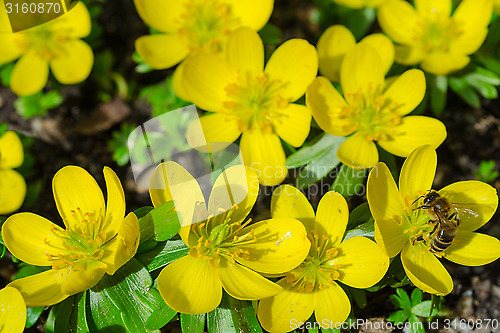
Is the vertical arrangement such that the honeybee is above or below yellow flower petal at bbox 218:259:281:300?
above

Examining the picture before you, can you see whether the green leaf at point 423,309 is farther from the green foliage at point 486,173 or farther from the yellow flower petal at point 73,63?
the yellow flower petal at point 73,63

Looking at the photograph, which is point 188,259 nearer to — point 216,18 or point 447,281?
point 447,281

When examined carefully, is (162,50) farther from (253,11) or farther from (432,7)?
(432,7)

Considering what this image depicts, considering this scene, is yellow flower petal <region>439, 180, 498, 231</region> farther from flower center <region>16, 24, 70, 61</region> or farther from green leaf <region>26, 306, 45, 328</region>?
flower center <region>16, 24, 70, 61</region>

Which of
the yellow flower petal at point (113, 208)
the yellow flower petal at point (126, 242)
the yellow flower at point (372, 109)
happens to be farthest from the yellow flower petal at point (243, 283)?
the yellow flower at point (372, 109)

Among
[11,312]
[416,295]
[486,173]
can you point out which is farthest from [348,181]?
[11,312]

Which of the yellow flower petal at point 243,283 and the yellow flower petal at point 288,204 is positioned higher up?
the yellow flower petal at point 288,204

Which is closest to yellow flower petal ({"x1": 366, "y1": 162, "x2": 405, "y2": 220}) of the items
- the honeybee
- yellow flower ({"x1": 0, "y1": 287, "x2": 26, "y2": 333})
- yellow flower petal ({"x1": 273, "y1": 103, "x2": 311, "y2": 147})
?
the honeybee

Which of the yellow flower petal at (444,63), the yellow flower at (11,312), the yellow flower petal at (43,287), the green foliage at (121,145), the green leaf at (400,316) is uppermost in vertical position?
the yellow flower petal at (444,63)
